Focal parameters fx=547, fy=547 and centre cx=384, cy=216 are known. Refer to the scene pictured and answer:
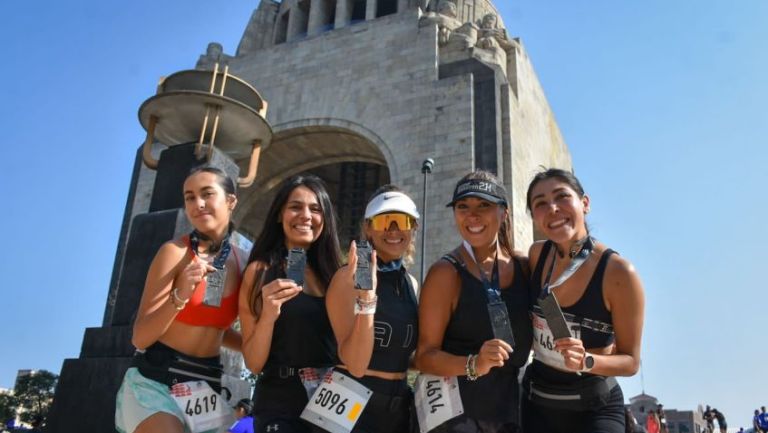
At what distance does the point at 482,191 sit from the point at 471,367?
95 cm

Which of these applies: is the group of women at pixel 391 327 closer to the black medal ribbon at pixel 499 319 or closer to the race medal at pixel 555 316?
the black medal ribbon at pixel 499 319

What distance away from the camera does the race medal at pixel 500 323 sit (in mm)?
2477

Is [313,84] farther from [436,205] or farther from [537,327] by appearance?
Result: [537,327]

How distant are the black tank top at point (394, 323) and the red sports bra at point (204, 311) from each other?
81 cm

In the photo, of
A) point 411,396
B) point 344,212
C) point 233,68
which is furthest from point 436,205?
point 411,396

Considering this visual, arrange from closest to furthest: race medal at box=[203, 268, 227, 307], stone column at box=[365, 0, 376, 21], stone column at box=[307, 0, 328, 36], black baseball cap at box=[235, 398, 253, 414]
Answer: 1. race medal at box=[203, 268, 227, 307]
2. black baseball cap at box=[235, 398, 253, 414]
3. stone column at box=[365, 0, 376, 21]
4. stone column at box=[307, 0, 328, 36]

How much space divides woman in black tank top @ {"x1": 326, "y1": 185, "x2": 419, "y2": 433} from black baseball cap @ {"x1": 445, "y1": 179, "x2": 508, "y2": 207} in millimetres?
305

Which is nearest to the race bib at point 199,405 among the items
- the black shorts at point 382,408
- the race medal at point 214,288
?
the race medal at point 214,288

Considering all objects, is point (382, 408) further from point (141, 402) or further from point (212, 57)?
point (212, 57)

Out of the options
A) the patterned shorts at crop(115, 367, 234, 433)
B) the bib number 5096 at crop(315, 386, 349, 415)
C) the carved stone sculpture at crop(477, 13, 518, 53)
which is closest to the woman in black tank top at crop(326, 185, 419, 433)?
the bib number 5096 at crop(315, 386, 349, 415)

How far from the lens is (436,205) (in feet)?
52.6

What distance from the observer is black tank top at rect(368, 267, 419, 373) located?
2.81 m

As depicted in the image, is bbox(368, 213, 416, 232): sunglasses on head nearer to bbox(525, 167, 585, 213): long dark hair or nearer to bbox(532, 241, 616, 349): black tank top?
bbox(525, 167, 585, 213): long dark hair

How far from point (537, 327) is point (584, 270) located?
0.38m
